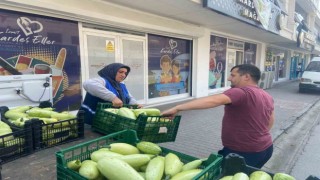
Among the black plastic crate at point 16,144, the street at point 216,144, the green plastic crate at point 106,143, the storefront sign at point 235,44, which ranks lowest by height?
the street at point 216,144

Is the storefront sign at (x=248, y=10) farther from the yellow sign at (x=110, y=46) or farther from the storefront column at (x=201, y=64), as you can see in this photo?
the yellow sign at (x=110, y=46)

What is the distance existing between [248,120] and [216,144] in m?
2.77

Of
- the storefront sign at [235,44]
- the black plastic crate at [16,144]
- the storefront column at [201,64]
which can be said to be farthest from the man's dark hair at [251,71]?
the storefront sign at [235,44]

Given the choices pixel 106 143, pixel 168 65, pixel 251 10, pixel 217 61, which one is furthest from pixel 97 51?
pixel 217 61

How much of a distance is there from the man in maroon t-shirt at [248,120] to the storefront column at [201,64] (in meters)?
7.37

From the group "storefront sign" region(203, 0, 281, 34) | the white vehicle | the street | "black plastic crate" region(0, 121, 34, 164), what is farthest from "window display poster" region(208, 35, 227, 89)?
"black plastic crate" region(0, 121, 34, 164)

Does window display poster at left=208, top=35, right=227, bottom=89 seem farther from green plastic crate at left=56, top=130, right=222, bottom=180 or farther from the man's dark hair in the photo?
green plastic crate at left=56, top=130, right=222, bottom=180

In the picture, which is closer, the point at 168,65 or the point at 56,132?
the point at 56,132

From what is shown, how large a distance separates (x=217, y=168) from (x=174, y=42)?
312 inches

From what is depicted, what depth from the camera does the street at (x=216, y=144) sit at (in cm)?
216

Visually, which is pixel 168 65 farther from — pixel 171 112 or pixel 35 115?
pixel 171 112

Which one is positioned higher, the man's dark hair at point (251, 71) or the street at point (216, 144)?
the man's dark hair at point (251, 71)

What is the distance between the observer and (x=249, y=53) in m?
14.9

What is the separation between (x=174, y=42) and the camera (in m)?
9.12
